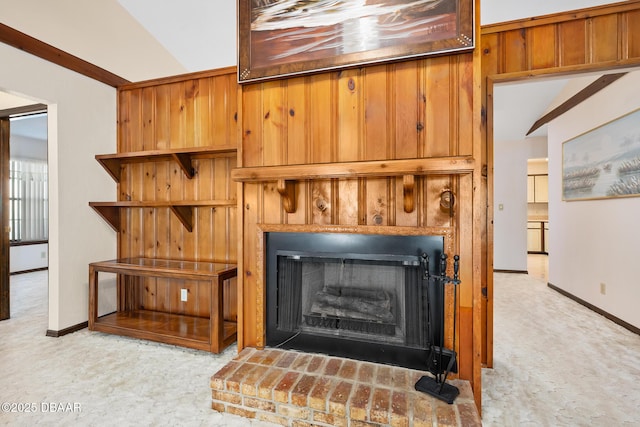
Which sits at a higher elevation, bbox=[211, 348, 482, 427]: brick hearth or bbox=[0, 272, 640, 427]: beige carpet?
bbox=[211, 348, 482, 427]: brick hearth

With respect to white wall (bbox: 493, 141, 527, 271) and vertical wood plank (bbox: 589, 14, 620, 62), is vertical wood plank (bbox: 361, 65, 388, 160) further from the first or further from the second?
white wall (bbox: 493, 141, 527, 271)

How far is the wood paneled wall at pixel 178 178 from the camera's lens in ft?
8.84

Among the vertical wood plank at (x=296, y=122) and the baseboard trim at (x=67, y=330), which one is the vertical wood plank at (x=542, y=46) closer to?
the vertical wood plank at (x=296, y=122)

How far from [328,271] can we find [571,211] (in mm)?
3710

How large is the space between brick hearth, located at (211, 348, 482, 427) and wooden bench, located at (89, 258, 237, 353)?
55cm

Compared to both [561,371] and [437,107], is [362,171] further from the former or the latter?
[561,371]

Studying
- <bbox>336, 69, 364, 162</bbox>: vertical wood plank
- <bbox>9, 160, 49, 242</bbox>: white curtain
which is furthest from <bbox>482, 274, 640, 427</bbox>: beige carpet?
<bbox>9, 160, 49, 242</bbox>: white curtain

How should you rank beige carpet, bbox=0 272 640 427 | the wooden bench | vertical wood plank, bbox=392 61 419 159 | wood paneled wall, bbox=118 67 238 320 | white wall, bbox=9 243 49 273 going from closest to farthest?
beige carpet, bbox=0 272 640 427 → vertical wood plank, bbox=392 61 419 159 → the wooden bench → wood paneled wall, bbox=118 67 238 320 → white wall, bbox=9 243 49 273

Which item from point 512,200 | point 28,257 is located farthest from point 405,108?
point 28,257


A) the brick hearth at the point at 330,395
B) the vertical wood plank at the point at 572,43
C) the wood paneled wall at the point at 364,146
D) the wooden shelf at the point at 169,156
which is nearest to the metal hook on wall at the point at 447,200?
the wood paneled wall at the point at 364,146

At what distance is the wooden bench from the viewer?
7.44 ft

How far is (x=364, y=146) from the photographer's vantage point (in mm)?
1818

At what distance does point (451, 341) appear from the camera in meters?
1.69

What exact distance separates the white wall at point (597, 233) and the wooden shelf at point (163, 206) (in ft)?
12.0
